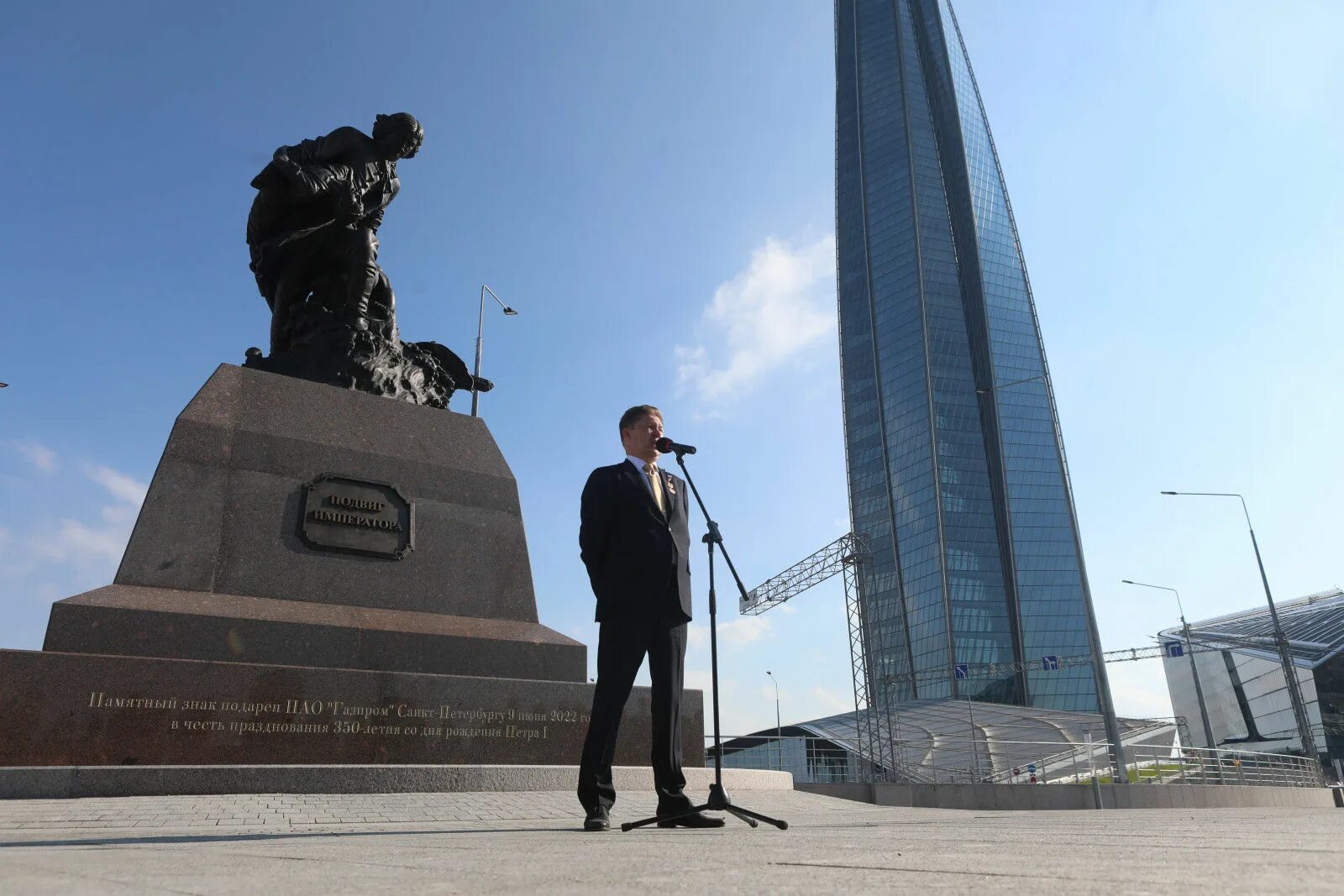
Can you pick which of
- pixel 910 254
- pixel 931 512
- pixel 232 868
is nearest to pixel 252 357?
pixel 232 868

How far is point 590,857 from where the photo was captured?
201 centimetres

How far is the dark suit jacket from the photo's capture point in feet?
12.2

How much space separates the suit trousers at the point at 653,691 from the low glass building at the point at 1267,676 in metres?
48.7

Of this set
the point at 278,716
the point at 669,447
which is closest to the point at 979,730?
the point at 278,716

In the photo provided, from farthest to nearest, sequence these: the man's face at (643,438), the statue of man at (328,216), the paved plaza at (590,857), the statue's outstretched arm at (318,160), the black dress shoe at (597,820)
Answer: the statue of man at (328,216) < the statue's outstretched arm at (318,160) < the man's face at (643,438) < the black dress shoe at (597,820) < the paved plaza at (590,857)

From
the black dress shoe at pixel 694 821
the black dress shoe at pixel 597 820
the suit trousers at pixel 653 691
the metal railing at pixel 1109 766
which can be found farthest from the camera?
the metal railing at pixel 1109 766

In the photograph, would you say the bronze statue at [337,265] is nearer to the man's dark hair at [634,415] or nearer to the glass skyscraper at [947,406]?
the man's dark hair at [634,415]

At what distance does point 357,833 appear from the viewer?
3238 mm

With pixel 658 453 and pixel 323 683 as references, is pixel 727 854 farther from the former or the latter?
pixel 323 683

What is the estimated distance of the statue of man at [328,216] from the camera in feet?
30.0

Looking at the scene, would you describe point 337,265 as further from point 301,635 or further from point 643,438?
point 643,438

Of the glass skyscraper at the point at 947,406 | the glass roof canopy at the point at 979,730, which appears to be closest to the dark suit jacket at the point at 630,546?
the glass roof canopy at the point at 979,730

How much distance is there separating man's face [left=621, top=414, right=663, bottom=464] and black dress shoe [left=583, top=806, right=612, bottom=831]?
1528mm

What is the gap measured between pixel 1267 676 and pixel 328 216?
65581 mm
